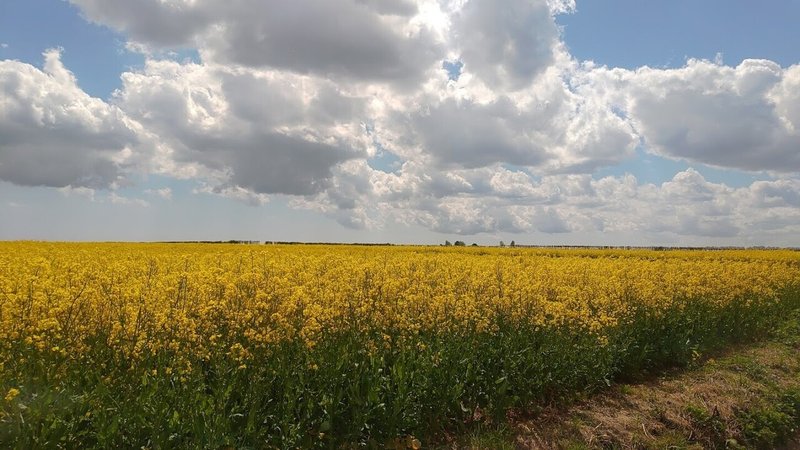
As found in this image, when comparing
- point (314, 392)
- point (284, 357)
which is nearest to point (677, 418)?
point (314, 392)

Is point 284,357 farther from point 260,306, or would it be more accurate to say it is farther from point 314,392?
point 260,306

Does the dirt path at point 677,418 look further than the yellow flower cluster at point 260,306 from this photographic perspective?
Yes

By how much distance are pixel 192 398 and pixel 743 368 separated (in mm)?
9448

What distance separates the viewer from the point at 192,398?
4.82 metres

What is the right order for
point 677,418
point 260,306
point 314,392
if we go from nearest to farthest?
1. point 314,392
2. point 260,306
3. point 677,418

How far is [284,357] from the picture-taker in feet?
18.7

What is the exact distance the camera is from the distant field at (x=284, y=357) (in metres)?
4.57

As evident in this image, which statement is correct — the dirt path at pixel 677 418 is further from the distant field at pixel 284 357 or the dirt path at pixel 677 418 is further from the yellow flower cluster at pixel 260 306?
the yellow flower cluster at pixel 260 306

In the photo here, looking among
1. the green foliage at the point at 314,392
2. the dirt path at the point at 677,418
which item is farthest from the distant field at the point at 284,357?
the dirt path at the point at 677,418

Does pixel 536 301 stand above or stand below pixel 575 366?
above

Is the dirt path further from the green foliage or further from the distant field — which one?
the distant field

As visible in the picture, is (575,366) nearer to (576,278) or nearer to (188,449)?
(188,449)

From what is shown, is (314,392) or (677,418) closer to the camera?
(314,392)

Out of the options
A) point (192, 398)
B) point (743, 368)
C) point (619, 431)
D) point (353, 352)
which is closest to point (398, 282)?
point (353, 352)
